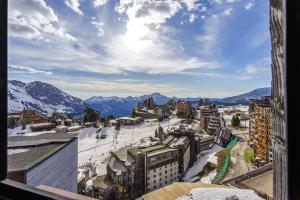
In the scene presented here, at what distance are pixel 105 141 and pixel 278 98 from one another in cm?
541

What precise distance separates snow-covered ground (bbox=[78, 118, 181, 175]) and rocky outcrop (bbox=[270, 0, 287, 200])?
4366 mm

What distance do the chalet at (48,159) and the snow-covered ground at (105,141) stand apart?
8.9 inches

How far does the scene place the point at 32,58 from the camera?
212 inches

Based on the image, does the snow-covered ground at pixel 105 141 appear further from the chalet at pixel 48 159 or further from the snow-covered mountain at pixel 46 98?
the snow-covered mountain at pixel 46 98

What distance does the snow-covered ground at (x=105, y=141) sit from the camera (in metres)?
5.12

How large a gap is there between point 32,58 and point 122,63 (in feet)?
7.67

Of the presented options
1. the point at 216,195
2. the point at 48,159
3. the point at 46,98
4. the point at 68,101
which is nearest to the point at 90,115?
the point at 68,101

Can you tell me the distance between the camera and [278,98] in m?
0.41

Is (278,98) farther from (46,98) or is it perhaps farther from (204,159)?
(46,98)

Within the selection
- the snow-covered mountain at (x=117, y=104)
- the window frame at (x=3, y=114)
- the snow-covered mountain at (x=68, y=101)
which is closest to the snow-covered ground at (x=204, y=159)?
the snow-covered mountain at (x=68, y=101)

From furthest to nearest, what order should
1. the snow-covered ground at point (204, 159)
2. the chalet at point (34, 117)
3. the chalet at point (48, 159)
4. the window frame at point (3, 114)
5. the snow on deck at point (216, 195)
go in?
the chalet at point (34, 117)
the snow-covered ground at point (204, 159)
the chalet at point (48, 159)
the snow on deck at point (216, 195)
the window frame at point (3, 114)

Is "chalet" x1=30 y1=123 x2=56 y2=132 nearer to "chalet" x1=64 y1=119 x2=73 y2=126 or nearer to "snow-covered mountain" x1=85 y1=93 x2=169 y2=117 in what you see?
"chalet" x1=64 y1=119 x2=73 y2=126

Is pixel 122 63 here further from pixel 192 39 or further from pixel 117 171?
pixel 117 171

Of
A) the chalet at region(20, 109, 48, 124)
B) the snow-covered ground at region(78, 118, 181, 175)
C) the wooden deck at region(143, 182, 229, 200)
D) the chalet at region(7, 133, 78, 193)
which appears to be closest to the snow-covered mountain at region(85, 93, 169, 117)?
the snow-covered ground at region(78, 118, 181, 175)
